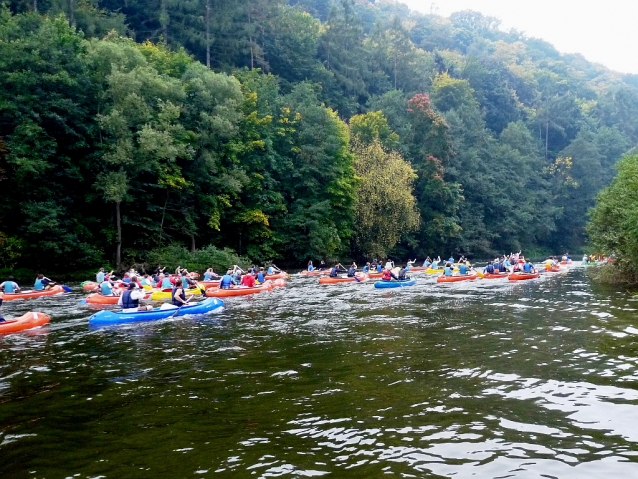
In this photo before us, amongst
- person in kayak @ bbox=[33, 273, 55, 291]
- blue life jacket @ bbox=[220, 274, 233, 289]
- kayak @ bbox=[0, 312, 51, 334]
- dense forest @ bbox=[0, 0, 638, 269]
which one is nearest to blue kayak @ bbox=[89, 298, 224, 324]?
kayak @ bbox=[0, 312, 51, 334]

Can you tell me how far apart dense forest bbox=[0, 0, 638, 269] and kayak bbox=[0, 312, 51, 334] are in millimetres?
15591

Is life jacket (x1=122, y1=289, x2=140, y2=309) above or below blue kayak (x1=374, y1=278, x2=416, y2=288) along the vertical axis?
above

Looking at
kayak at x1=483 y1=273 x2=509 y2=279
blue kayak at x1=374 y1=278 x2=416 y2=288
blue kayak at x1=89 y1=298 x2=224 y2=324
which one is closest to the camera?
blue kayak at x1=89 y1=298 x2=224 y2=324

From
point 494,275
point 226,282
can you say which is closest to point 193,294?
point 226,282

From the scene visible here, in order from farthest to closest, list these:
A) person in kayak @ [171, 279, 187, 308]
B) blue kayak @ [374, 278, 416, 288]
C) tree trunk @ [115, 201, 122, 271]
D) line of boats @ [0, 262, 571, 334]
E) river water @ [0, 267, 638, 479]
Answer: tree trunk @ [115, 201, 122, 271], blue kayak @ [374, 278, 416, 288], person in kayak @ [171, 279, 187, 308], line of boats @ [0, 262, 571, 334], river water @ [0, 267, 638, 479]

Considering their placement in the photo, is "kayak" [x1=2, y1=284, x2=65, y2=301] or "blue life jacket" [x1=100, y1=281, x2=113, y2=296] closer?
"blue life jacket" [x1=100, y1=281, x2=113, y2=296]

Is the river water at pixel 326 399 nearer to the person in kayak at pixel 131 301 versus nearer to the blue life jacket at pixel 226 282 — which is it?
the person in kayak at pixel 131 301

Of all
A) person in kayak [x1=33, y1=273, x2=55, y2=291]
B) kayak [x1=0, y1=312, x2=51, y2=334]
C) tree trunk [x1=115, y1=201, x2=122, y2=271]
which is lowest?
kayak [x1=0, y1=312, x2=51, y2=334]

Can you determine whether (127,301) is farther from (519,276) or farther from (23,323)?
(519,276)

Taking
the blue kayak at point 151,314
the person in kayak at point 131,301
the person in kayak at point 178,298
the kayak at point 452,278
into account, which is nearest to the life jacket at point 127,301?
the person in kayak at point 131,301

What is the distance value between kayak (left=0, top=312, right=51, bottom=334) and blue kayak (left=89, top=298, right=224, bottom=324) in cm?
147

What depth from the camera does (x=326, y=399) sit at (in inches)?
328

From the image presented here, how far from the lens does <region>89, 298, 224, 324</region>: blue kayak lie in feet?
52.9

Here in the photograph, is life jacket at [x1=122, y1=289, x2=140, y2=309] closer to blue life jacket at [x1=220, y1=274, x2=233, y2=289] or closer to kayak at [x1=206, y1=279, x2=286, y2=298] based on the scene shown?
kayak at [x1=206, y1=279, x2=286, y2=298]
